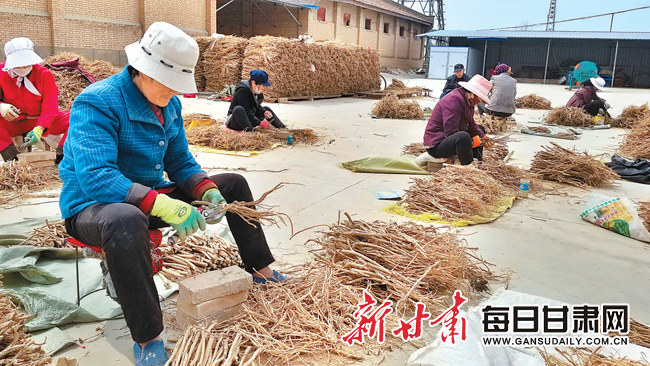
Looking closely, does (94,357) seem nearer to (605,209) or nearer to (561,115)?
(605,209)

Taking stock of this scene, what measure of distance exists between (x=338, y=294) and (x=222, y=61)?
43.5 feet

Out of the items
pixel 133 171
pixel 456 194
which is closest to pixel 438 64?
pixel 456 194

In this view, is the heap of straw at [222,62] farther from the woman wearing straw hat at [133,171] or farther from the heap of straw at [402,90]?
the woman wearing straw hat at [133,171]

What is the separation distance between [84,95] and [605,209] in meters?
4.04

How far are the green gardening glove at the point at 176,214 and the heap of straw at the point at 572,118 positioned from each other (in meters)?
10.4

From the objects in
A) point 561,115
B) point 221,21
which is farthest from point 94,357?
point 221,21

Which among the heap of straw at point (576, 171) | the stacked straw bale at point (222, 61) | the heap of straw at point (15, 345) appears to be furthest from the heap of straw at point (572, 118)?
the heap of straw at point (15, 345)

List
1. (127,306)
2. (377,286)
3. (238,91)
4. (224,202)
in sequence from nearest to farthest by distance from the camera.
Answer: (127,306), (224,202), (377,286), (238,91)

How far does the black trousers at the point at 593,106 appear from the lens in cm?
1092

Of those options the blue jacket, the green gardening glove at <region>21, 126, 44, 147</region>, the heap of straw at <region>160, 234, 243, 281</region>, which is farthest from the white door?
the blue jacket

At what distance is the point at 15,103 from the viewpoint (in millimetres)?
4824

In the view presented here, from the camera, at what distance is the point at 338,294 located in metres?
2.53

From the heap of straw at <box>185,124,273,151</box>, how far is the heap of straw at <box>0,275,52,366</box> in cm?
492

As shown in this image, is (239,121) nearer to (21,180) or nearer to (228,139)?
(228,139)
